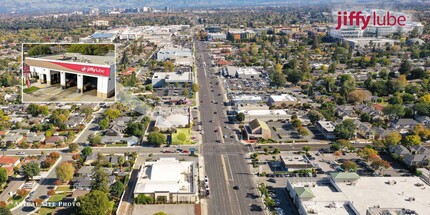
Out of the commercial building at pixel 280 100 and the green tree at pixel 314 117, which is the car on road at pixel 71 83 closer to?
the green tree at pixel 314 117

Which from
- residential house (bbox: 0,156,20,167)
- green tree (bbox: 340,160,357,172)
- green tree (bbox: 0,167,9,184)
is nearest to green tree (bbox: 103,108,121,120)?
residential house (bbox: 0,156,20,167)

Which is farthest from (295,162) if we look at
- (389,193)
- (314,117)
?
(314,117)

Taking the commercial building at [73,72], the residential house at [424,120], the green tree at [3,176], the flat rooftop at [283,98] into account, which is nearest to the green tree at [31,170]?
the green tree at [3,176]

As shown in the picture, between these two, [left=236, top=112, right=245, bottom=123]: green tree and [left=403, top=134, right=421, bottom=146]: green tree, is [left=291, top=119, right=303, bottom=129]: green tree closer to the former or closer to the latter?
[left=236, top=112, right=245, bottom=123]: green tree

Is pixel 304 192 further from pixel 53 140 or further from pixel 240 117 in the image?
pixel 53 140

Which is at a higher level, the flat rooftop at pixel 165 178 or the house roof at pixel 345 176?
the house roof at pixel 345 176

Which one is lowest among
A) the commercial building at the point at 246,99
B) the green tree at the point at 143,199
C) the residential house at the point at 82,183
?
the green tree at the point at 143,199

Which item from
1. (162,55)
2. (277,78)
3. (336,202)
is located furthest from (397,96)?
(162,55)
